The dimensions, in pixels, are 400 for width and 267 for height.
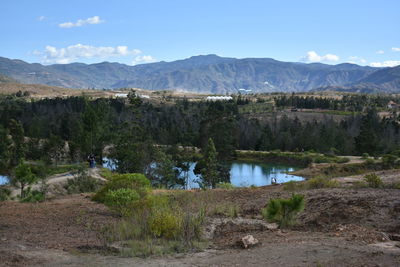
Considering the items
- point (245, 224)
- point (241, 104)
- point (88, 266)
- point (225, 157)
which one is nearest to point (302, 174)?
point (225, 157)

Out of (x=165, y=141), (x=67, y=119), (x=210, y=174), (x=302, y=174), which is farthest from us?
(x=67, y=119)

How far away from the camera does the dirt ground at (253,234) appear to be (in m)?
8.61

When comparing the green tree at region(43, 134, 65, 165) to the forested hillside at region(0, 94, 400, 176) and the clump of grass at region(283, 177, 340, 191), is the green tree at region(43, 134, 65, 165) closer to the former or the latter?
the forested hillside at region(0, 94, 400, 176)

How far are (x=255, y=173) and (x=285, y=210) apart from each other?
5179 cm

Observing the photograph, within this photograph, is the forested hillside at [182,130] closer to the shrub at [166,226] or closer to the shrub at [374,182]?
the shrub at [374,182]

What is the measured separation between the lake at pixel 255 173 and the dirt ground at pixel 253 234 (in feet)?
125

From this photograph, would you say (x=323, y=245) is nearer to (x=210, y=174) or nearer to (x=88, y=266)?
(x=88, y=266)

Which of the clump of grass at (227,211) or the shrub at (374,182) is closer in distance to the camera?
the clump of grass at (227,211)

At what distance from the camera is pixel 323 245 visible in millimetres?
9211

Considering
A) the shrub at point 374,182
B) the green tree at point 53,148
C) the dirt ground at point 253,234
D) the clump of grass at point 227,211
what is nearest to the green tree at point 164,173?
the green tree at point 53,148

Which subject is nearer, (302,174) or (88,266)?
(88,266)

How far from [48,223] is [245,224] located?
5523mm

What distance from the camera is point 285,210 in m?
11.9

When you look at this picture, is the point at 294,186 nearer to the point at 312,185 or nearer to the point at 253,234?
the point at 312,185
